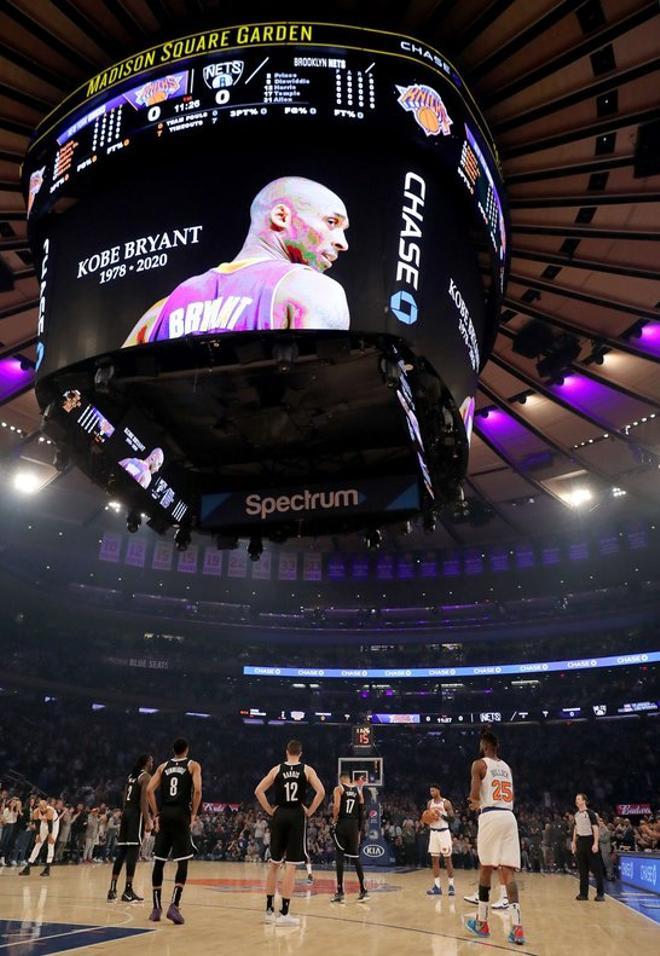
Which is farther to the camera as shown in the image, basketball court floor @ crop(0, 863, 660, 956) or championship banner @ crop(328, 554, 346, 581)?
championship banner @ crop(328, 554, 346, 581)

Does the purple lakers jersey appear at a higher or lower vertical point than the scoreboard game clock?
higher

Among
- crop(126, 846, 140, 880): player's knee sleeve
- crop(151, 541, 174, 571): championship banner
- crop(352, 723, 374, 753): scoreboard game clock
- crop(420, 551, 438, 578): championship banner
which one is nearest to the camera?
crop(126, 846, 140, 880): player's knee sleeve

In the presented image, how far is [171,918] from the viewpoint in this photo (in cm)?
831

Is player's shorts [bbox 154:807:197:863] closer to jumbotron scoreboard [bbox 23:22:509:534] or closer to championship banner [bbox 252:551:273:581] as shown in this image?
jumbotron scoreboard [bbox 23:22:509:534]

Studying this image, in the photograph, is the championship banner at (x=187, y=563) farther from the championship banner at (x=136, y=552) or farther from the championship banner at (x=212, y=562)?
the championship banner at (x=136, y=552)

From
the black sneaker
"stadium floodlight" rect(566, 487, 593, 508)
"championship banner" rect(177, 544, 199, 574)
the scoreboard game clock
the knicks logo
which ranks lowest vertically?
the black sneaker

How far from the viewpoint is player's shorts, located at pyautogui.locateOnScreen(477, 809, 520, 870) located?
791 centimetres

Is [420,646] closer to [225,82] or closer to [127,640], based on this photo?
[127,640]

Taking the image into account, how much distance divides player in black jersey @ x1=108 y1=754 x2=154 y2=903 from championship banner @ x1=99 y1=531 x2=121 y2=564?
28.4m

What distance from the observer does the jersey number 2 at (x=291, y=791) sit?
8875mm

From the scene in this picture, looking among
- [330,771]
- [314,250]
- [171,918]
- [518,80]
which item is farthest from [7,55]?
[330,771]

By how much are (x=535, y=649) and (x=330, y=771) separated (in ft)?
43.3

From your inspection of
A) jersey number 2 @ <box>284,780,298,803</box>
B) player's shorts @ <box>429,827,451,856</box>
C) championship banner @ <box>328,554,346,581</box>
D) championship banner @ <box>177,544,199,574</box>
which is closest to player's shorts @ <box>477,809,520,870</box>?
jersey number 2 @ <box>284,780,298,803</box>

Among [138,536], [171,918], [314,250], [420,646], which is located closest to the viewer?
[171,918]
